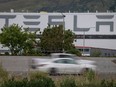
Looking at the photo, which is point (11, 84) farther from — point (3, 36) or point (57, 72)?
point (3, 36)

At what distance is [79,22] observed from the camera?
5054 inches

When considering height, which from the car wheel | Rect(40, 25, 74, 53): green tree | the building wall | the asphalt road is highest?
the building wall

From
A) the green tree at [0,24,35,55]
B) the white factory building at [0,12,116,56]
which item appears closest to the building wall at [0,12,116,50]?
the white factory building at [0,12,116,56]

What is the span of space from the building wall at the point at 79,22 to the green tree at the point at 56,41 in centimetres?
4580

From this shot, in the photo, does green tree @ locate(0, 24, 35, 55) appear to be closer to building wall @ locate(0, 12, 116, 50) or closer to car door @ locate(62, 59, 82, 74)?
car door @ locate(62, 59, 82, 74)

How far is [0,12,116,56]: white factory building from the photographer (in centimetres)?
12656

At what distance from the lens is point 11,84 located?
481 inches

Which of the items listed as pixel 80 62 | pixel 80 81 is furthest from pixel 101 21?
pixel 80 81

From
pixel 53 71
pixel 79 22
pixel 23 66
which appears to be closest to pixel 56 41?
pixel 23 66

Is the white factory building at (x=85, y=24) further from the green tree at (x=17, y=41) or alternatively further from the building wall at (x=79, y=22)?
the green tree at (x=17, y=41)

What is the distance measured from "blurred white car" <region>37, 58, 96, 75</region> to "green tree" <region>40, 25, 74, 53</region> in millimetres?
45985

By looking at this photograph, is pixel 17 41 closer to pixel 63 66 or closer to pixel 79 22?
pixel 63 66

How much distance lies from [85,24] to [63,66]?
102 metres

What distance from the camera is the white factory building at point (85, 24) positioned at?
415 ft
